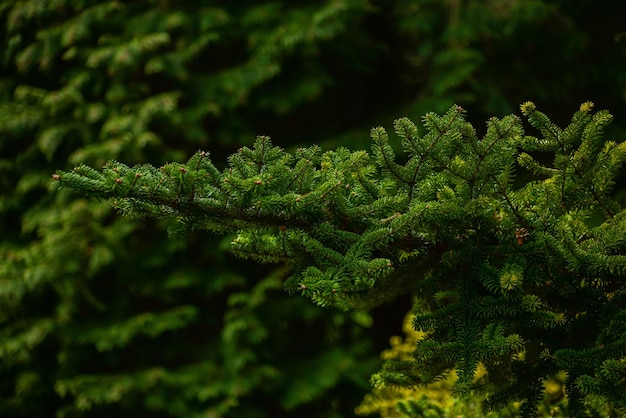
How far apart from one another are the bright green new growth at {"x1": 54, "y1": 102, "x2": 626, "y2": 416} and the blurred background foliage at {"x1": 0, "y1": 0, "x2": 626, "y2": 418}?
2.46 m

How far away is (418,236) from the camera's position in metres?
1.42

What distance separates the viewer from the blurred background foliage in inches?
151

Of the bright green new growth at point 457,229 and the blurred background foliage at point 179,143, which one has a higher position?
the blurred background foliage at point 179,143

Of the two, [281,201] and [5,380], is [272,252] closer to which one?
[281,201]

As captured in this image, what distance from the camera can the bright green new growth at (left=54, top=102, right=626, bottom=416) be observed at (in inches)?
50.7

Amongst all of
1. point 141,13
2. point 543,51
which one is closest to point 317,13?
point 141,13

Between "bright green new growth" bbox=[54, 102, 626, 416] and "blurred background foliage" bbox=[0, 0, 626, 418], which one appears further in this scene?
"blurred background foliage" bbox=[0, 0, 626, 418]

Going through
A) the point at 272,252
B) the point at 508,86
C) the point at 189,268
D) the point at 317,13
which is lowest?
the point at 272,252

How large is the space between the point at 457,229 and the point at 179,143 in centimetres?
341

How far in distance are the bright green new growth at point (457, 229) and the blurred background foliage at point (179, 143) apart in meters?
2.46

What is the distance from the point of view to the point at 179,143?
450 cm

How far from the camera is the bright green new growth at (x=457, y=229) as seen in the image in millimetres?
1287

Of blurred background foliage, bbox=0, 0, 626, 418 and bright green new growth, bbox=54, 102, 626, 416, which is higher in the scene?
blurred background foliage, bbox=0, 0, 626, 418

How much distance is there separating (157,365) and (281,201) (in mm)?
3181
